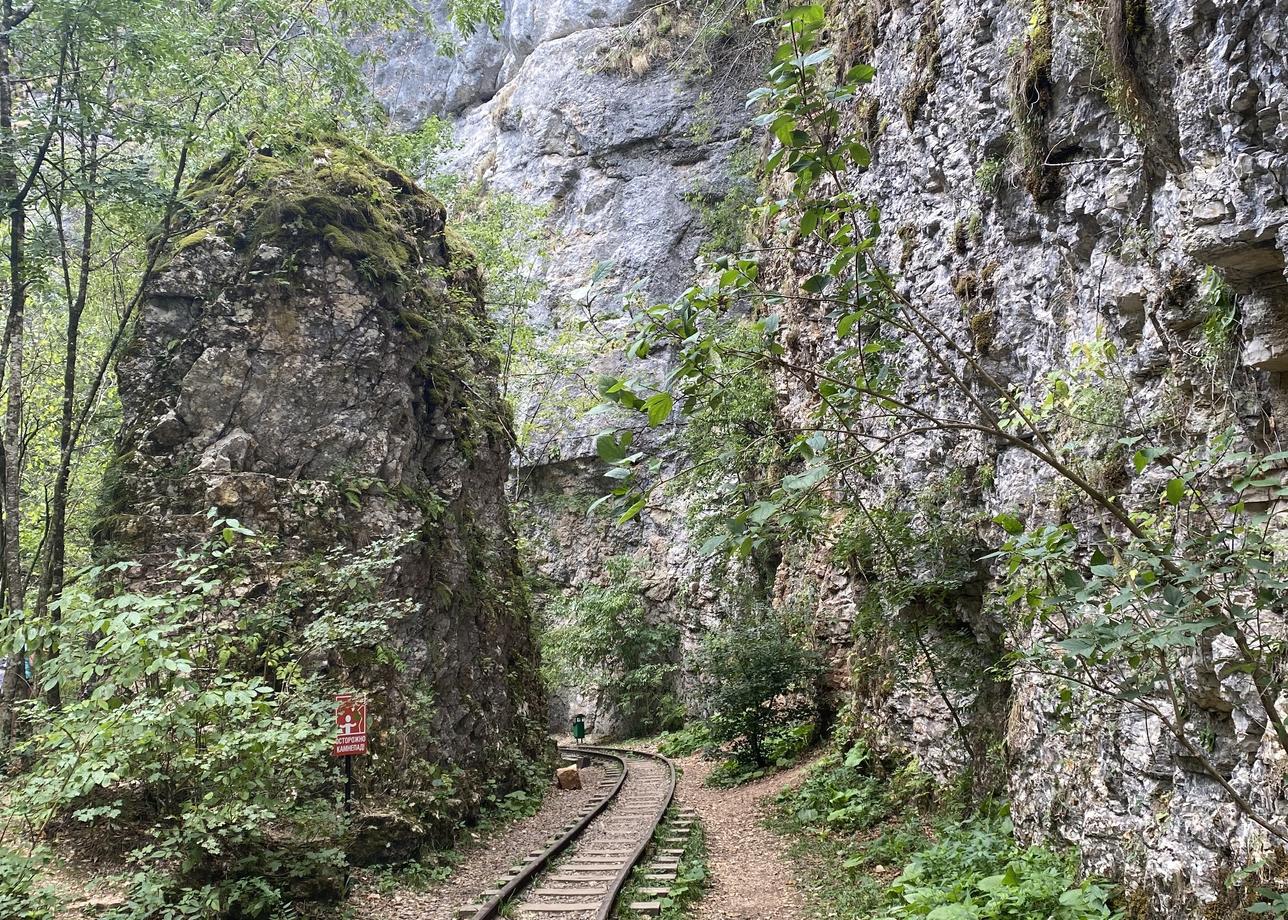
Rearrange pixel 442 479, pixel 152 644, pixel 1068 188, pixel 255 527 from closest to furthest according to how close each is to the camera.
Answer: pixel 152 644 → pixel 1068 188 → pixel 255 527 → pixel 442 479

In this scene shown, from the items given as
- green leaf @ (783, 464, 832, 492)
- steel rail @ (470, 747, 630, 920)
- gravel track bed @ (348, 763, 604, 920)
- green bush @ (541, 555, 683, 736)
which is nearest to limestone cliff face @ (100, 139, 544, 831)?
gravel track bed @ (348, 763, 604, 920)

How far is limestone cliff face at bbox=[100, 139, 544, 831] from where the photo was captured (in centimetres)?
931

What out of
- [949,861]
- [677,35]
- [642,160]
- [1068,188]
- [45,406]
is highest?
[677,35]

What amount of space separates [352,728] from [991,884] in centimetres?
581

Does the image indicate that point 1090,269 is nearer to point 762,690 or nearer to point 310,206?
point 310,206

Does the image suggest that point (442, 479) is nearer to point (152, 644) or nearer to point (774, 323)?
point (152, 644)

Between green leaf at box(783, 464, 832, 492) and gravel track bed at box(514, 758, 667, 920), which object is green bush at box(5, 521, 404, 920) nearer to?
gravel track bed at box(514, 758, 667, 920)

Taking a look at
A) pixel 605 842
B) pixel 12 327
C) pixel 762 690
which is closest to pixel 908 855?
pixel 605 842

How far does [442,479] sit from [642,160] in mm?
22059

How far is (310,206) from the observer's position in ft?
36.1

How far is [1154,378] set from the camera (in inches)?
210

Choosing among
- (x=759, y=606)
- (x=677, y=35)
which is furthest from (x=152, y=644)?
(x=677, y=35)

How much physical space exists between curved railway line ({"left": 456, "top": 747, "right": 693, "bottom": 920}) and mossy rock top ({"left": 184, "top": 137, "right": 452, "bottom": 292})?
8018mm

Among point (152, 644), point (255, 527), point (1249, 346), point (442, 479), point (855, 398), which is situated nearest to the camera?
point (855, 398)
